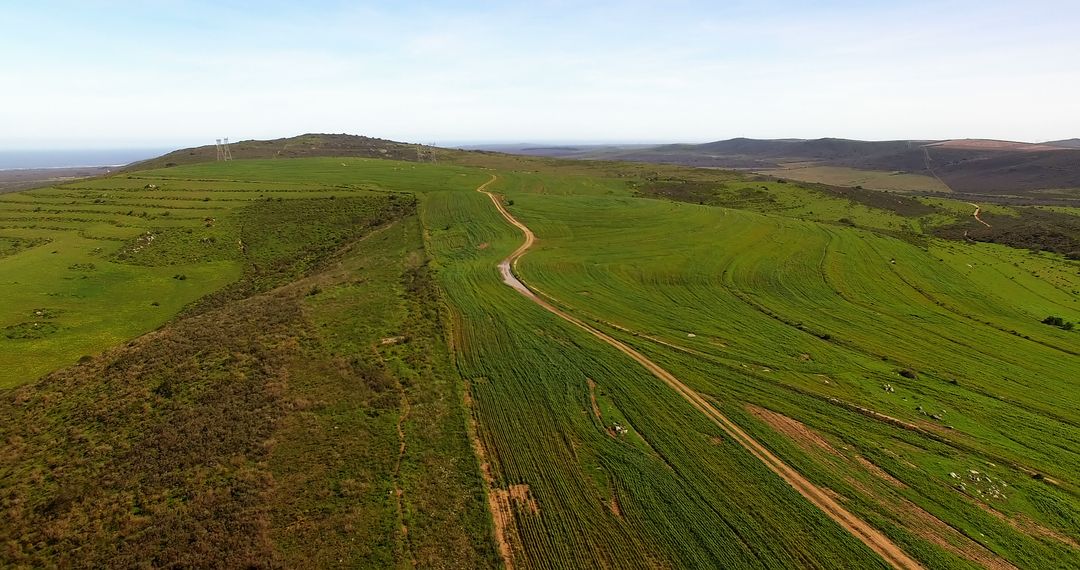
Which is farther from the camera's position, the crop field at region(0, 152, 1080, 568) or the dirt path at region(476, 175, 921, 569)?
the crop field at region(0, 152, 1080, 568)

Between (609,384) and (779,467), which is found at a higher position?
(609,384)

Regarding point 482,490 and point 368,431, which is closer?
point 482,490

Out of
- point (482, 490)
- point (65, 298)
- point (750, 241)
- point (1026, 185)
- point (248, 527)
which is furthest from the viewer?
point (1026, 185)

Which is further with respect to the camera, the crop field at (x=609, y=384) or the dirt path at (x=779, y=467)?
the crop field at (x=609, y=384)

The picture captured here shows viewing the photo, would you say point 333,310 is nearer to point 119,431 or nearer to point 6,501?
point 119,431

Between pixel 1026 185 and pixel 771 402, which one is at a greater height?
pixel 1026 185

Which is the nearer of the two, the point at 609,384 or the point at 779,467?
the point at 779,467

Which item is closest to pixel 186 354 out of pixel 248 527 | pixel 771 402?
pixel 248 527

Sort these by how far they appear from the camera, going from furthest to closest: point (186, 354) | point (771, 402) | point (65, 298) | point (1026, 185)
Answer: point (1026, 185) < point (65, 298) < point (186, 354) < point (771, 402)
